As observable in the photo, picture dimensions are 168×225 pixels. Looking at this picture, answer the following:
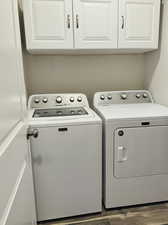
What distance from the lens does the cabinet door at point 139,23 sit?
192 centimetres

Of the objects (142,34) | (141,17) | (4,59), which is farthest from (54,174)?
(141,17)

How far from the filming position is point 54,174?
164 cm

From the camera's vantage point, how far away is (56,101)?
213cm

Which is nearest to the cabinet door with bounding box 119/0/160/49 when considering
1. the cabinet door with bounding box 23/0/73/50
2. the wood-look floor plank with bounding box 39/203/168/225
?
the cabinet door with bounding box 23/0/73/50

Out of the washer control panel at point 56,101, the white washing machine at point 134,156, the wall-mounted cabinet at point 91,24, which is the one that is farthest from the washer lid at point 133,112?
the wall-mounted cabinet at point 91,24

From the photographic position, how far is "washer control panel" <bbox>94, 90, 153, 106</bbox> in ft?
7.27

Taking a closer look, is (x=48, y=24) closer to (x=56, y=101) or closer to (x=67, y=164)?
(x=56, y=101)

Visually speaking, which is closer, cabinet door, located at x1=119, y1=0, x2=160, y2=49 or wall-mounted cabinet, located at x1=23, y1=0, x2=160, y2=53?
wall-mounted cabinet, located at x1=23, y1=0, x2=160, y2=53

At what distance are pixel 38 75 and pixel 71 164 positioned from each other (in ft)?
3.86

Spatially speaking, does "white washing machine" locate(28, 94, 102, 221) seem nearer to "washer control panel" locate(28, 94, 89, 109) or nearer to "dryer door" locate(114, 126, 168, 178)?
"dryer door" locate(114, 126, 168, 178)

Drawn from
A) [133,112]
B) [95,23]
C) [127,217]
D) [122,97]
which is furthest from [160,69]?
[127,217]

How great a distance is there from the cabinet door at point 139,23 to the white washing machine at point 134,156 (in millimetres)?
730

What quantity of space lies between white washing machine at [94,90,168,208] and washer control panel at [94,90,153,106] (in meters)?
0.36

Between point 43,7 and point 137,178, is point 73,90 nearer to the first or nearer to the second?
point 43,7
